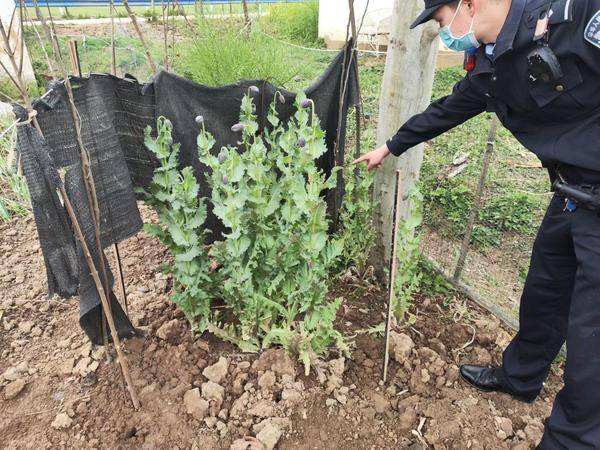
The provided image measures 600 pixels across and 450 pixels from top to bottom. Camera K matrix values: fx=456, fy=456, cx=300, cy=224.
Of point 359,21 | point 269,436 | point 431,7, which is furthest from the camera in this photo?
point 359,21

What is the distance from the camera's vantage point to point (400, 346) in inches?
97.2

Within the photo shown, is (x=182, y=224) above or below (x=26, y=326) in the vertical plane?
above

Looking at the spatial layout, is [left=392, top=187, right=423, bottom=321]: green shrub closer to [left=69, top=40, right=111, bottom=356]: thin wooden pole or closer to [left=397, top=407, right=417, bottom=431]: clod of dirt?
[left=397, top=407, right=417, bottom=431]: clod of dirt

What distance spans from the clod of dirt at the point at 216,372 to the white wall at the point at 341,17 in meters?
6.93

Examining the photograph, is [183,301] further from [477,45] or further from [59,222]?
[477,45]

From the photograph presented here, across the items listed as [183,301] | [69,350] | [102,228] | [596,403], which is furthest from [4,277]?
[596,403]

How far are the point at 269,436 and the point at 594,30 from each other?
1.98m

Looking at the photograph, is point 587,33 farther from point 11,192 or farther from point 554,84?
point 11,192

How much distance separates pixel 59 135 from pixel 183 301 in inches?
38.6

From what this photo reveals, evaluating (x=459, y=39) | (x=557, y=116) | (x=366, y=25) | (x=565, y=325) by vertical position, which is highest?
(x=459, y=39)

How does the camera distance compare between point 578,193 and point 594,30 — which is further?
point 578,193

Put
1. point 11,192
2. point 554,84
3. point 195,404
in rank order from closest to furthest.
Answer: point 554,84, point 195,404, point 11,192

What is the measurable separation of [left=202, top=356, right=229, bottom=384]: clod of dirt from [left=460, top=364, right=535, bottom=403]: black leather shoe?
4.11 ft

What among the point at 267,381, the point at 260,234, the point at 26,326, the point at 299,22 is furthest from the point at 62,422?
the point at 299,22
